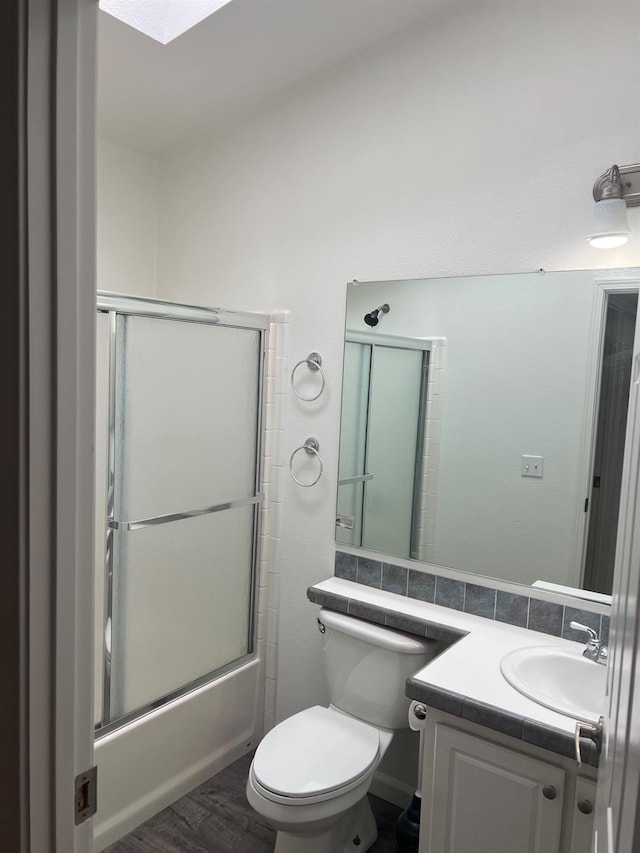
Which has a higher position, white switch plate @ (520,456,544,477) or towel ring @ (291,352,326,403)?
towel ring @ (291,352,326,403)

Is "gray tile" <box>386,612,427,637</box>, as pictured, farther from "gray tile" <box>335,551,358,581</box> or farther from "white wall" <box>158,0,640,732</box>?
"white wall" <box>158,0,640,732</box>

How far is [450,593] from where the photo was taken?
2.12 m

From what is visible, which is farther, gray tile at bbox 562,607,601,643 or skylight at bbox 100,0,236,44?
skylight at bbox 100,0,236,44

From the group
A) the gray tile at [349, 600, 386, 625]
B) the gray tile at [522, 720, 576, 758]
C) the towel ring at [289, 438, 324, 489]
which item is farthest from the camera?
the towel ring at [289, 438, 324, 489]

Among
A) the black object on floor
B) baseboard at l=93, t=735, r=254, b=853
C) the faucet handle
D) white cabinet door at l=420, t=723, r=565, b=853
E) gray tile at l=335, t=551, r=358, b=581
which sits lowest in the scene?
baseboard at l=93, t=735, r=254, b=853

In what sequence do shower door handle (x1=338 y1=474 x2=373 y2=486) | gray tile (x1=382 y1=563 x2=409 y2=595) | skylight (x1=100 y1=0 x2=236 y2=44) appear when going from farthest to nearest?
shower door handle (x1=338 y1=474 x2=373 y2=486)
gray tile (x1=382 y1=563 x2=409 y2=595)
skylight (x1=100 y1=0 x2=236 y2=44)

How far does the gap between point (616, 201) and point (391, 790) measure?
7.19 feet

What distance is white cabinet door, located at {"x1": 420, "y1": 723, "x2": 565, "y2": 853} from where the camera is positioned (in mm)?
1478

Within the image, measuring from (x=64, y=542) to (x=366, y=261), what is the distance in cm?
182

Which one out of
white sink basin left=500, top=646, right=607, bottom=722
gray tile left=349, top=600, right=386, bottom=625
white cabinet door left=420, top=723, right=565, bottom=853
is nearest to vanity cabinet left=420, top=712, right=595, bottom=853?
white cabinet door left=420, top=723, right=565, bottom=853

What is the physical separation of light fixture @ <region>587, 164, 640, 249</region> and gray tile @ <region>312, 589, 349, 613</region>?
4.76ft

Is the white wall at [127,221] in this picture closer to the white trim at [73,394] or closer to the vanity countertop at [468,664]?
the vanity countertop at [468,664]

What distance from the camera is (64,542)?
757mm

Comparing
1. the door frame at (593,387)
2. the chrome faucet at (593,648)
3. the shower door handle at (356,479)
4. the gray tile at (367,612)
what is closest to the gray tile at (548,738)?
the chrome faucet at (593,648)
